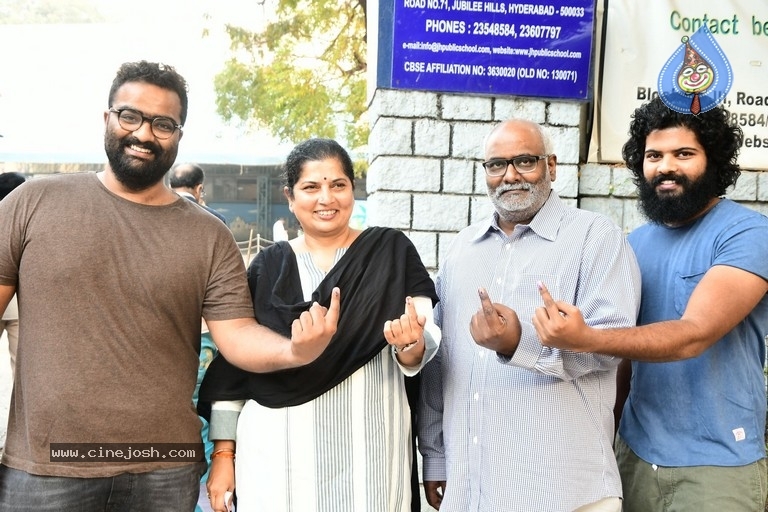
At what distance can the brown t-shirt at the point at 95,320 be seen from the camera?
215 centimetres

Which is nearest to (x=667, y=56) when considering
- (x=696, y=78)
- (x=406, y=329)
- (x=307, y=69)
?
(x=696, y=78)

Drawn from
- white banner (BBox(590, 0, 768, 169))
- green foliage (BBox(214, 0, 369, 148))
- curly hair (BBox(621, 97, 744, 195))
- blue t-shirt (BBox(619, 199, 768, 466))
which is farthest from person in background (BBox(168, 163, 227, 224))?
green foliage (BBox(214, 0, 369, 148))

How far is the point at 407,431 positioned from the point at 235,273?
29.6 inches

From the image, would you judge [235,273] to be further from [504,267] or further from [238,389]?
[504,267]

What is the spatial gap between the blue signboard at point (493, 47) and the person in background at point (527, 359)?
1661 millimetres

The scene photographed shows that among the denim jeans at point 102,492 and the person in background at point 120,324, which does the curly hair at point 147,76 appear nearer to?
the person in background at point 120,324

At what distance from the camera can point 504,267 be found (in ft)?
7.86

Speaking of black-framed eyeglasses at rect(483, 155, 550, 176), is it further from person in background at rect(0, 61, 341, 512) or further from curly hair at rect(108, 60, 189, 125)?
curly hair at rect(108, 60, 189, 125)

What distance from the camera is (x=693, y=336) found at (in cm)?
208

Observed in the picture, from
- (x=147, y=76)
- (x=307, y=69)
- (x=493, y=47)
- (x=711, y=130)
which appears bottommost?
(x=711, y=130)

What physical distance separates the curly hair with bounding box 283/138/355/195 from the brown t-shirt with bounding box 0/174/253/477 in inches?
15.6

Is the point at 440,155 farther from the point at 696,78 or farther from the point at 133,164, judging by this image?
the point at 133,164

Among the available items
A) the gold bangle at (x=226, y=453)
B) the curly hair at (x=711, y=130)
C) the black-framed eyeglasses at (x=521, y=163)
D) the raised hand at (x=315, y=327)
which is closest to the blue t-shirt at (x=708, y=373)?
the curly hair at (x=711, y=130)

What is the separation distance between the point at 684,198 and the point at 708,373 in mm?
541
